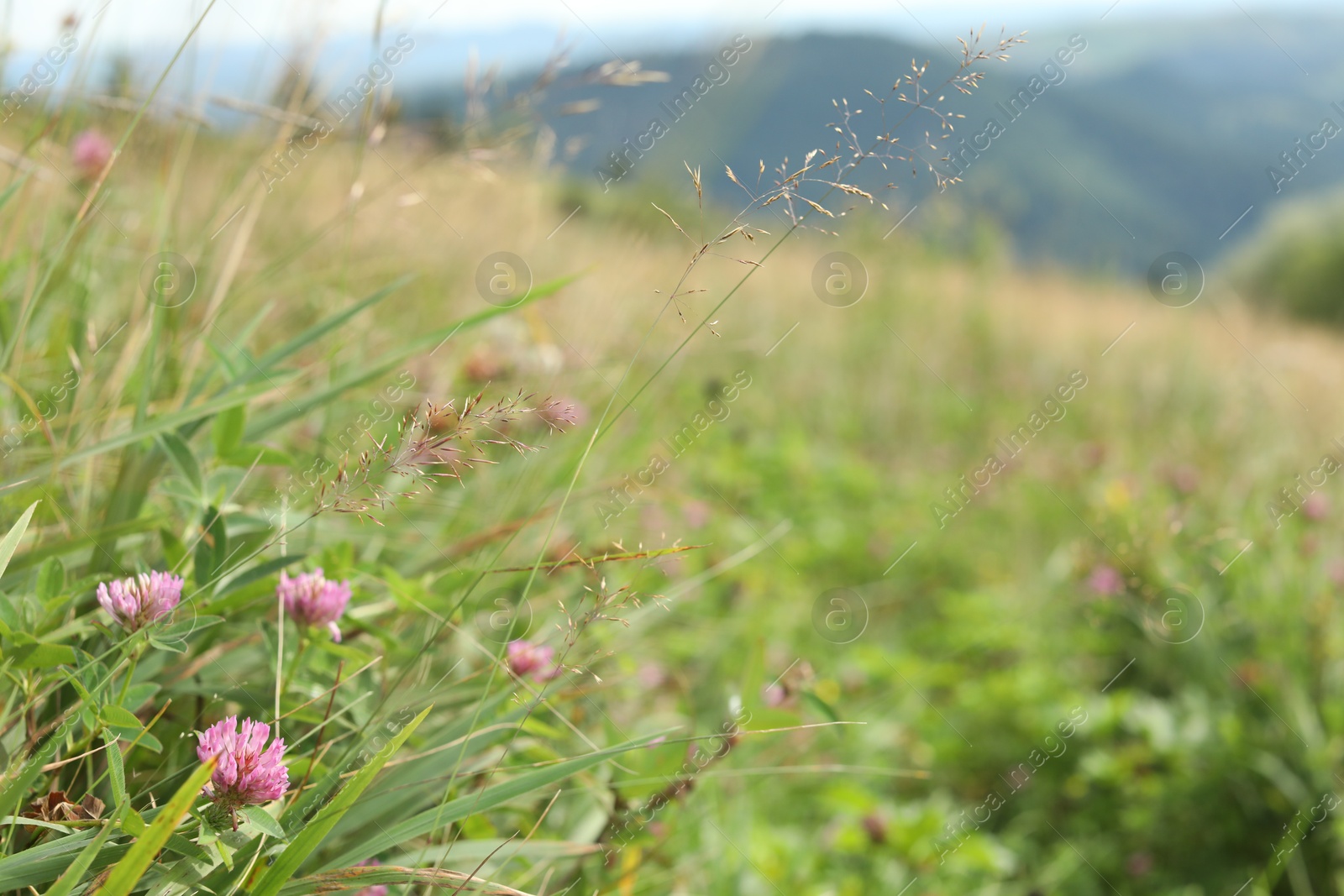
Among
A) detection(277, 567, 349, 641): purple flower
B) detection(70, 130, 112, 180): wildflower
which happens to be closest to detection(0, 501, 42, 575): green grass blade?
detection(277, 567, 349, 641): purple flower

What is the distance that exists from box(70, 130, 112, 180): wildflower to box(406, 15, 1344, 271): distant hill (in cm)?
93

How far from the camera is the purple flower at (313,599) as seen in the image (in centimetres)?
79

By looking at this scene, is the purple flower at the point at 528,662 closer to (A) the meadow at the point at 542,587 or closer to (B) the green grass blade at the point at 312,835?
(A) the meadow at the point at 542,587

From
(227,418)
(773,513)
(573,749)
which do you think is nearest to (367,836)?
(573,749)

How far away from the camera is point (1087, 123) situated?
5500 cm

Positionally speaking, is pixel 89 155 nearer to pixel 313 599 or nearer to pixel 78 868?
pixel 313 599

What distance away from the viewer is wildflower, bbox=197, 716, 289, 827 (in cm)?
61

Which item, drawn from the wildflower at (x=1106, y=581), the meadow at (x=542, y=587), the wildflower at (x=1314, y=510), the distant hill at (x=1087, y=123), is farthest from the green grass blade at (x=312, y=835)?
the wildflower at (x=1314, y=510)

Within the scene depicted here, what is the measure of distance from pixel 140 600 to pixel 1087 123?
65.0 metres

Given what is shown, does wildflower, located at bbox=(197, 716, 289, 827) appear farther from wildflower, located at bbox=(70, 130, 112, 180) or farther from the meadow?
wildflower, located at bbox=(70, 130, 112, 180)

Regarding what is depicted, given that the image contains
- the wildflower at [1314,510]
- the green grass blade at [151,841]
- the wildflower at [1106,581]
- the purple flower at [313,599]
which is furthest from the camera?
the wildflower at [1314,510]

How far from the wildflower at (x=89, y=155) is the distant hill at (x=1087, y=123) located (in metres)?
0.93

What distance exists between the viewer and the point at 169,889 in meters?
0.64

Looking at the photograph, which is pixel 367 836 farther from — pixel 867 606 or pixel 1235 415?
pixel 1235 415
